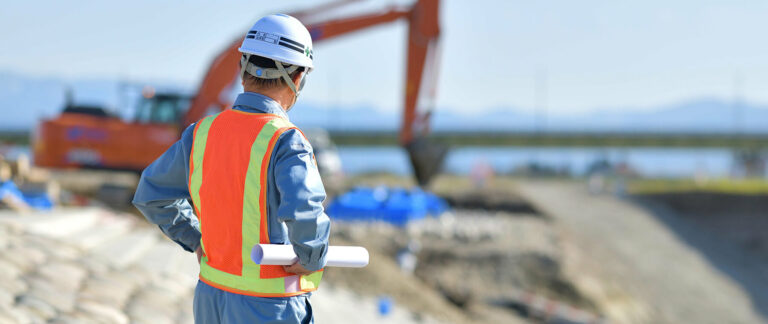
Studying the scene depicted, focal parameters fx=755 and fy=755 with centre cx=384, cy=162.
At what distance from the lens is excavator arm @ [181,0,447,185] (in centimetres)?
1350

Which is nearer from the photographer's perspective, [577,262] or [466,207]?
[577,262]

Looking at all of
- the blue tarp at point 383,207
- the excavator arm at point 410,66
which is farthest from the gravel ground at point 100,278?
the blue tarp at point 383,207

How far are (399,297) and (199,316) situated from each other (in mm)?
7715

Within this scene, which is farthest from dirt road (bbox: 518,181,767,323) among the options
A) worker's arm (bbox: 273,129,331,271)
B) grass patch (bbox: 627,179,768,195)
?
worker's arm (bbox: 273,129,331,271)

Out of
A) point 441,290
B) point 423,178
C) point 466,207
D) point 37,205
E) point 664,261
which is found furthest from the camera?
point 466,207

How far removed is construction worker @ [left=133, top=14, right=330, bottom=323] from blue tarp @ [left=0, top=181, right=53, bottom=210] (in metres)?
8.82

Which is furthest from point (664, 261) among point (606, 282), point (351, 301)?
point (351, 301)

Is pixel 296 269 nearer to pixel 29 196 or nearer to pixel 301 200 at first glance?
pixel 301 200

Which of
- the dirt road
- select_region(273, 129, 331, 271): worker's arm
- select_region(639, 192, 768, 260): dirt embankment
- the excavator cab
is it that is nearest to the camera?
select_region(273, 129, 331, 271): worker's arm

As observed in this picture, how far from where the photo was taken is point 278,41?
98.7 inches

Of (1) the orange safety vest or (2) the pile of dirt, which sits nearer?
(1) the orange safety vest

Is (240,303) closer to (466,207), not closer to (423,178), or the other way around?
(423,178)

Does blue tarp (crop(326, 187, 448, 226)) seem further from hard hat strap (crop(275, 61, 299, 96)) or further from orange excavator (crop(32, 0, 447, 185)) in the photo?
hard hat strap (crop(275, 61, 299, 96))

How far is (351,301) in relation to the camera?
903cm
